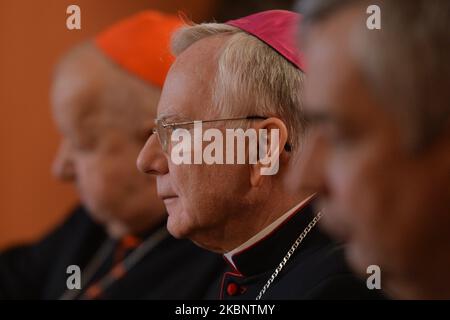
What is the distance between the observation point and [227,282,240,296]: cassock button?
159 cm

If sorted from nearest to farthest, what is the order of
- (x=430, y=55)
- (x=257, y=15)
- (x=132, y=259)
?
(x=430, y=55)
(x=257, y=15)
(x=132, y=259)

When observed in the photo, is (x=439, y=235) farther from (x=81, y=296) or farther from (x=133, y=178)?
(x=81, y=296)

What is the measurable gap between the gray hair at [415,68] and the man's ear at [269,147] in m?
0.40

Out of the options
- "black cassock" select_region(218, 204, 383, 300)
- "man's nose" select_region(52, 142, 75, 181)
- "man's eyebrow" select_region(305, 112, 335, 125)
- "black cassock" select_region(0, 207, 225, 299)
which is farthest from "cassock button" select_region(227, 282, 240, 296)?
"man's nose" select_region(52, 142, 75, 181)

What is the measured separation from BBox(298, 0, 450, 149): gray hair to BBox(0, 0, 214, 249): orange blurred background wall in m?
1.91

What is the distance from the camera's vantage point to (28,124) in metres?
3.46

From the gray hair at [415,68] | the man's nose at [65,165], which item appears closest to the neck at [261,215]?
the gray hair at [415,68]

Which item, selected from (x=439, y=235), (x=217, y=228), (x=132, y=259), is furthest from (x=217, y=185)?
(x=132, y=259)

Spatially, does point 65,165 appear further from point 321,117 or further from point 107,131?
point 321,117

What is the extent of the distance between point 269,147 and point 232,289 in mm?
326

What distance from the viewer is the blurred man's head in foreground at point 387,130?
99cm

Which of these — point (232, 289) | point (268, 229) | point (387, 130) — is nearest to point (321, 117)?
point (387, 130)
